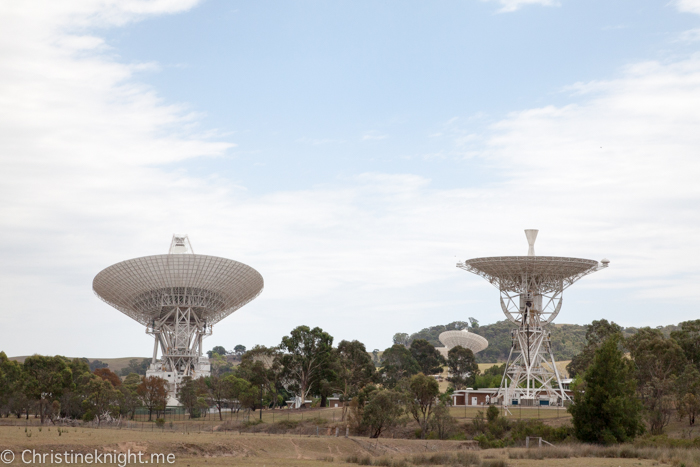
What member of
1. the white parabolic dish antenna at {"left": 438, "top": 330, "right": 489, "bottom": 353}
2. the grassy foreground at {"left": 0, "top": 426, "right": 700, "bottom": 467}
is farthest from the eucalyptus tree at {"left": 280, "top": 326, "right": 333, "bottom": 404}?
the white parabolic dish antenna at {"left": 438, "top": 330, "right": 489, "bottom": 353}

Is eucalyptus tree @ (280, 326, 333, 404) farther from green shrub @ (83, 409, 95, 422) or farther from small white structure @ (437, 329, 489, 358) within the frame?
small white structure @ (437, 329, 489, 358)

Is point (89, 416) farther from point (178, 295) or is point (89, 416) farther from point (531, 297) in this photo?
point (531, 297)

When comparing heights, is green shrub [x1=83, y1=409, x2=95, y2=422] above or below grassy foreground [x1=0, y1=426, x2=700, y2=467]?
below

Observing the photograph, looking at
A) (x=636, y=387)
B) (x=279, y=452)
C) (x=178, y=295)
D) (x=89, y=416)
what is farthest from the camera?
(x=178, y=295)

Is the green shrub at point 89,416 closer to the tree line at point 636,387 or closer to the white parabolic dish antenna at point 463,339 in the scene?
the tree line at point 636,387

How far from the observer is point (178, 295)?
90.9m

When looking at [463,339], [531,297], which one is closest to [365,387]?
[531,297]

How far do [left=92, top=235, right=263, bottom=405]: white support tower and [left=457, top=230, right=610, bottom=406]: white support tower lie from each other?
29331 mm

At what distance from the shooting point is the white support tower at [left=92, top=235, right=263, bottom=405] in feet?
285

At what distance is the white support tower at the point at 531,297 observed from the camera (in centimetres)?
7631

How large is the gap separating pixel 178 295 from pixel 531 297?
4283cm

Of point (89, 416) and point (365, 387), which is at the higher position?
point (365, 387)

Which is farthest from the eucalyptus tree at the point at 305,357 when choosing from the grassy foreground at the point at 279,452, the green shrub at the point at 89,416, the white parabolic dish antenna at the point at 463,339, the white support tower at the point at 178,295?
the white parabolic dish antenna at the point at 463,339

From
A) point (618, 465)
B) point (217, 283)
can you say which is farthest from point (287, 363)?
point (618, 465)
